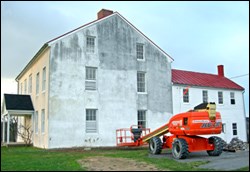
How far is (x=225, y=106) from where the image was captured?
3116cm

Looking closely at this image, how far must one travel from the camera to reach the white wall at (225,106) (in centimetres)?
2758

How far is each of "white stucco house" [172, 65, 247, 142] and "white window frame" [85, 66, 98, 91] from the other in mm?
7767

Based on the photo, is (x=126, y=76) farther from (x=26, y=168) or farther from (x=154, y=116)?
(x=26, y=168)

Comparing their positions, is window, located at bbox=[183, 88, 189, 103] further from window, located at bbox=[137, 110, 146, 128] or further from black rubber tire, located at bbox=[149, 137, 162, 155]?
black rubber tire, located at bbox=[149, 137, 162, 155]

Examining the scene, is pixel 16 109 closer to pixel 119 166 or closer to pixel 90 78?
pixel 90 78

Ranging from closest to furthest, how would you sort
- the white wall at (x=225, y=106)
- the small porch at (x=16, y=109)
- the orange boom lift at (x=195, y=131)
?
the orange boom lift at (x=195, y=131)
the small porch at (x=16, y=109)
the white wall at (x=225, y=106)

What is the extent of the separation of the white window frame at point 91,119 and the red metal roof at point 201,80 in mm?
8417

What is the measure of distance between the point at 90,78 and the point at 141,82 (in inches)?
185

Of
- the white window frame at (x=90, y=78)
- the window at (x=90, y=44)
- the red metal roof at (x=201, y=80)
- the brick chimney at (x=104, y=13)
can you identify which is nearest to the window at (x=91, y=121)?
the white window frame at (x=90, y=78)

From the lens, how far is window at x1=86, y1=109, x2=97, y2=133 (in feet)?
74.3

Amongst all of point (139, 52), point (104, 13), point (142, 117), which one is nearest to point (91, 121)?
point (142, 117)

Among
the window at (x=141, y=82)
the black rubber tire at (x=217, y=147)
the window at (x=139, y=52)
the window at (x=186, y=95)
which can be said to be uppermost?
the window at (x=139, y=52)

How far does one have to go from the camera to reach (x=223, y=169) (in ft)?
36.7

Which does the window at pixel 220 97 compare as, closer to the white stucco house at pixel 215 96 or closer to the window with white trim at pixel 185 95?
the white stucco house at pixel 215 96
